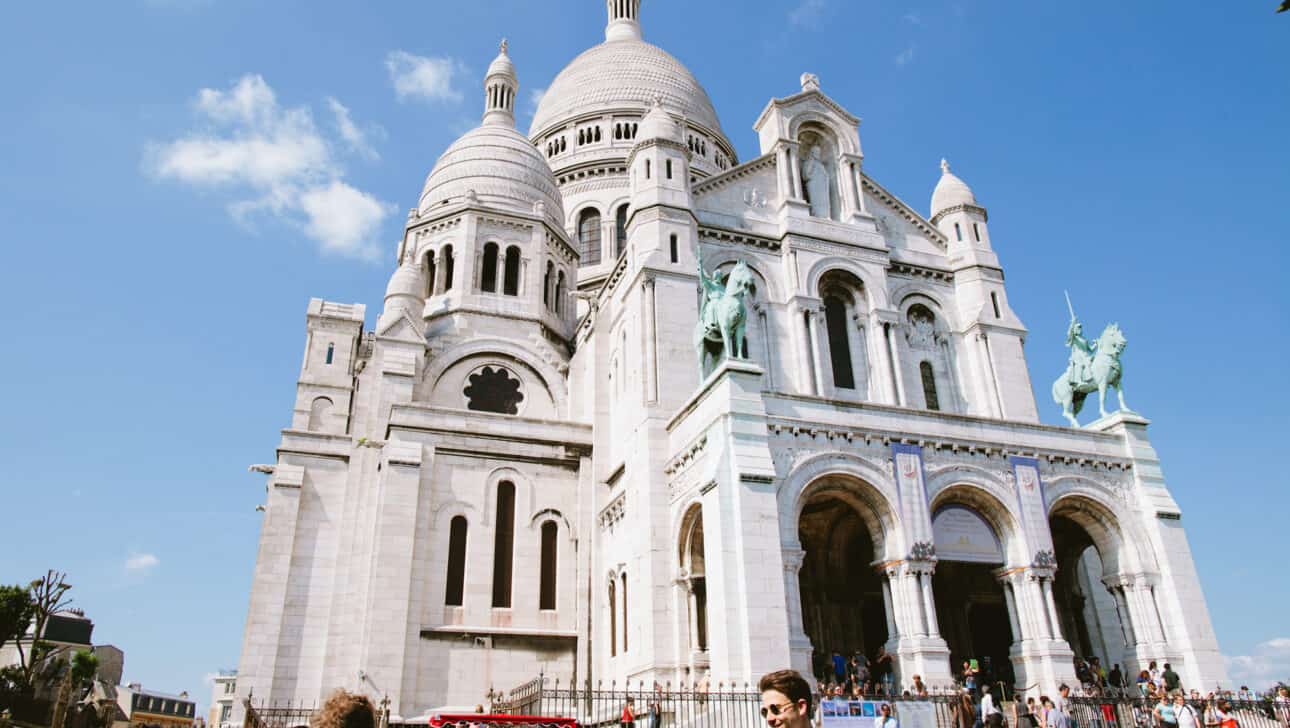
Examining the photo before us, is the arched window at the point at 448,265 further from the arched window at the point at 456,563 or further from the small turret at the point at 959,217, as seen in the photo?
the small turret at the point at 959,217

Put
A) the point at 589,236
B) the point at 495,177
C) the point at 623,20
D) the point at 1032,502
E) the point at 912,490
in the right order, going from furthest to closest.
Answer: the point at 623,20
the point at 589,236
the point at 495,177
the point at 1032,502
the point at 912,490

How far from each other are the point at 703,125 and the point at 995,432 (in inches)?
1306

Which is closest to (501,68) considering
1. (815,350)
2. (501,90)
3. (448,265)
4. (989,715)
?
(501,90)

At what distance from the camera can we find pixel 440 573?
89.9ft

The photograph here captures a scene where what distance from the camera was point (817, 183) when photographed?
102ft

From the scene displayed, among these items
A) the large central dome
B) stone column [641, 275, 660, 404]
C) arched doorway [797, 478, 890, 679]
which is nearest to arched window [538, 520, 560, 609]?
stone column [641, 275, 660, 404]

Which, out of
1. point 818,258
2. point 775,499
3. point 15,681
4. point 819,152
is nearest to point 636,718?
point 775,499

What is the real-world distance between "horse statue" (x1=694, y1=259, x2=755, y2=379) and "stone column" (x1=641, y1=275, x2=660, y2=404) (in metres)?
2.31

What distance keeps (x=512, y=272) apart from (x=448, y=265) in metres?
2.58

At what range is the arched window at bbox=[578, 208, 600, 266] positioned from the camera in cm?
4600

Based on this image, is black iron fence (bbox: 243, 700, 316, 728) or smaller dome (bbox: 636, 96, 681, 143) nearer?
black iron fence (bbox: 243, 700, 316, 728)

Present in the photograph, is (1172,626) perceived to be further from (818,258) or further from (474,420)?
(474,420)

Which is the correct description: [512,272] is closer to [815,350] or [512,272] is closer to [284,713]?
[815,350]

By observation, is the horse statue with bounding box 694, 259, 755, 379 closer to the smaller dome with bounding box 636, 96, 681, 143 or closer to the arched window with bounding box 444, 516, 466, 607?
the smaller dome with bounding box 636, 96, 681, 143
